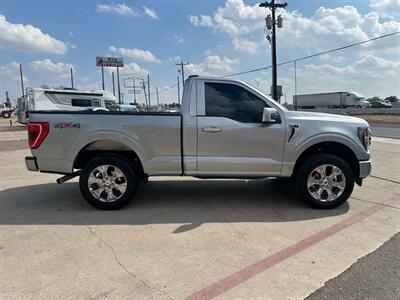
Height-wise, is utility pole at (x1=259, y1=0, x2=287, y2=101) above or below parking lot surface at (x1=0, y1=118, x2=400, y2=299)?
above

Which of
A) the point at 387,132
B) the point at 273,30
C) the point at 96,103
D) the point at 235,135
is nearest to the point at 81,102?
the point at 96,103

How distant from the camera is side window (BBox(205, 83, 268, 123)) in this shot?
4.92 m

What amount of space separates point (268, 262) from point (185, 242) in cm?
99

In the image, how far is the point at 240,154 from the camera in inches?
194

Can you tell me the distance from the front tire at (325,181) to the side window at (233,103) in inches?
42.6

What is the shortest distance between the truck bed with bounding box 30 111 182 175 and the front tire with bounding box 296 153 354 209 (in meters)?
1.94

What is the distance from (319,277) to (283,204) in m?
2.28

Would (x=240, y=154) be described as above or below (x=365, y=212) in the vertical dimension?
above

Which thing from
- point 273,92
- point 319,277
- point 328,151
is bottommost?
point 319,277

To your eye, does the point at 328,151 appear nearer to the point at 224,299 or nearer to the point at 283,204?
the point at 283,204

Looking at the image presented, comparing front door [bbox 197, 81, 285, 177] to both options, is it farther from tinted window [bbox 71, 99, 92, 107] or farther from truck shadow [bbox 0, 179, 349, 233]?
tinted window [bbox 71, 99, 92, 107]

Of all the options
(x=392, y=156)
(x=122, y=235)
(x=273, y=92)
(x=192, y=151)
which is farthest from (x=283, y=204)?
(x=273, y=92)

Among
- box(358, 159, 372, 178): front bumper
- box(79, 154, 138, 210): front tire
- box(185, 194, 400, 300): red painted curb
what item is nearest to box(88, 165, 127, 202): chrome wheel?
box(79, 154, 138, 210): front tire

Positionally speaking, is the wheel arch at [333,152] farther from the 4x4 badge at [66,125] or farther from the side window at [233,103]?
the 4x4 badge at [66,125]
